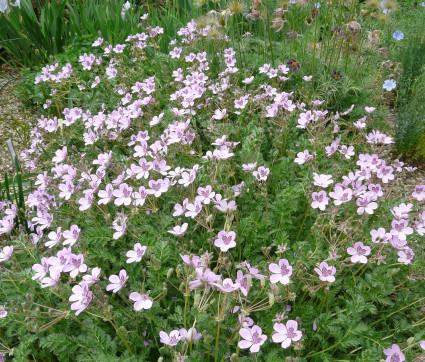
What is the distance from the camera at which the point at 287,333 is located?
1.27m

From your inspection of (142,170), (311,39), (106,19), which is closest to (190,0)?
(106,19)

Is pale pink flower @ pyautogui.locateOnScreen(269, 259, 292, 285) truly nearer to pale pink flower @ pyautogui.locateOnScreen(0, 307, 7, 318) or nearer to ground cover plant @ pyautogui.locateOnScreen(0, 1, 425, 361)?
ground cover plant @ pyautogui.locateOnScreen(0, 1, 425, 361)

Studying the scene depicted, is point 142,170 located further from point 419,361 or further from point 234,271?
point 419,361

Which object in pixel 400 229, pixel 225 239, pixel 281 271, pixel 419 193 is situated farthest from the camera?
pixel 419 193

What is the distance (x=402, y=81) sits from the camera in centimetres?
412

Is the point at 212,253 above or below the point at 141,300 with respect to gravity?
above

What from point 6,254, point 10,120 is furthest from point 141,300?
point 10,120

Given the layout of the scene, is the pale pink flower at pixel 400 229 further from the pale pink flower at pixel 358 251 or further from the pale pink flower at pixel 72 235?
the pale pink flower at pixel 72 235

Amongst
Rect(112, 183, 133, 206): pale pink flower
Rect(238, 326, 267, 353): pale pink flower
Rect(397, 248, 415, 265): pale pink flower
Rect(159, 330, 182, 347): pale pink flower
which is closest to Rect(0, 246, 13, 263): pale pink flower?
Rect(112, 183, 133, 206): pale pink flower

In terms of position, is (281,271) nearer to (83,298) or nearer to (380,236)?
(380,236)

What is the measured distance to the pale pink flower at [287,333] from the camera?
1251mm

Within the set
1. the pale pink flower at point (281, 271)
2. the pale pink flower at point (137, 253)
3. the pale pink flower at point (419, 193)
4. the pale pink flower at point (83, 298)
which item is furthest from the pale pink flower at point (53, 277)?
the pale pink flower at point (419, 193)

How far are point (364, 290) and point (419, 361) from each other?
1.14ft

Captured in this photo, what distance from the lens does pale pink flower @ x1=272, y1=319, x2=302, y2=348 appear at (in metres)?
1.25
